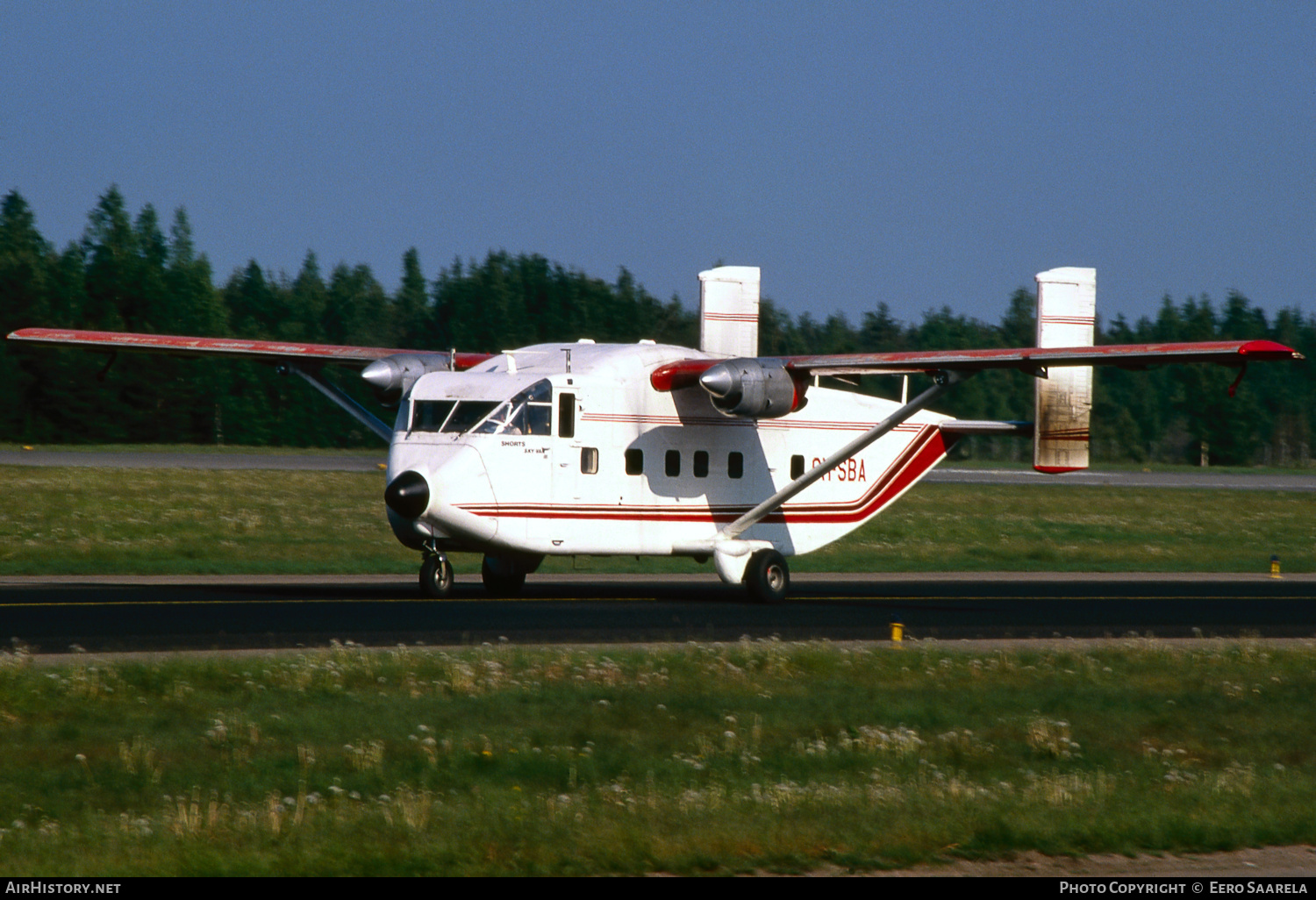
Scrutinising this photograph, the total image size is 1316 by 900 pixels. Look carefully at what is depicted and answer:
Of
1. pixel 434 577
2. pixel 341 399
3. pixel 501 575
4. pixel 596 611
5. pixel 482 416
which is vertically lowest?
pixel 596 611

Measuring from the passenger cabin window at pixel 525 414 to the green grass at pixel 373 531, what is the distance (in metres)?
10.1

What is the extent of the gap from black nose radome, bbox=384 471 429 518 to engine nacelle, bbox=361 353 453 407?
3.34 metres

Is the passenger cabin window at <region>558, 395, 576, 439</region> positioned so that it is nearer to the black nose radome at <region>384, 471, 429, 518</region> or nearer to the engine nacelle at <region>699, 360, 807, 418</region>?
the engine nacelle at <region>699, 360, 807, 418</region>

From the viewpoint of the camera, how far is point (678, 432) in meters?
24.9

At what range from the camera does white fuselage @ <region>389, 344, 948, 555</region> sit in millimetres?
22172

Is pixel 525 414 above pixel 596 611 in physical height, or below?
above

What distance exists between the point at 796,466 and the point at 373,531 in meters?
16.8

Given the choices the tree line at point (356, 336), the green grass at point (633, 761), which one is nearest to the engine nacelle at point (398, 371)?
the green grass at point (633, 761)

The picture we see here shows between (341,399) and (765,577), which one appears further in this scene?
(341,399)

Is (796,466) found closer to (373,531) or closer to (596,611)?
(596,611)

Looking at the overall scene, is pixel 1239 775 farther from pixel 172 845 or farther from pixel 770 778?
pixel 172 845

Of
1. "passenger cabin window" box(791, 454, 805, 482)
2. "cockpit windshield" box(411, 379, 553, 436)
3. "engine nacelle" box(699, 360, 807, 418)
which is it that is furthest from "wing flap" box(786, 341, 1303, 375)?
"cockpit windshield" box(411, 379, 553, 436)

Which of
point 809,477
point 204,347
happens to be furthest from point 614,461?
point 204,347
